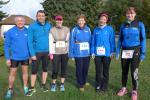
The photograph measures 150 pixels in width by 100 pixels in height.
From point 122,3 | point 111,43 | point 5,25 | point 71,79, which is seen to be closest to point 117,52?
point 111,43

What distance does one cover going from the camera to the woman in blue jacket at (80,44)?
30.2 ft

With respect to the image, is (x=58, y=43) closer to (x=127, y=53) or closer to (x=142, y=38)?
(x=127, y=53)

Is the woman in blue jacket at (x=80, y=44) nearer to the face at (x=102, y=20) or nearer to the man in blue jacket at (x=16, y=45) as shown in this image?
the face at (x=102, y=20)

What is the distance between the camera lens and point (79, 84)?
9414 mm

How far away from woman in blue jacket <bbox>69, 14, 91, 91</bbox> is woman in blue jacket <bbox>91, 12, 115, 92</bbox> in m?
0.18

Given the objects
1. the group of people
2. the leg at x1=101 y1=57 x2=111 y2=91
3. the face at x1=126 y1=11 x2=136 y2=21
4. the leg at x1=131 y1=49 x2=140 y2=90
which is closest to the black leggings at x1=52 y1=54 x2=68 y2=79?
the group of people

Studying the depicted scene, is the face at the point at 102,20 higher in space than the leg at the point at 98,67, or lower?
higher

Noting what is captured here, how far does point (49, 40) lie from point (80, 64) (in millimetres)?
995

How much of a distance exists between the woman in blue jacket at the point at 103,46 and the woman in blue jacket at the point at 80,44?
7.0 inches

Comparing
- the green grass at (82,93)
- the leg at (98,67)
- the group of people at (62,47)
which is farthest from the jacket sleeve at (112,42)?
the green grass at (82,93)

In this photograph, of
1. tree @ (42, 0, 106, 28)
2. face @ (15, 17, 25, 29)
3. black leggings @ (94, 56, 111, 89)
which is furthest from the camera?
tree @ (42, 0, 106, 28)

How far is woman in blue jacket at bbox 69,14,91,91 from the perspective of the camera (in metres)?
9.22

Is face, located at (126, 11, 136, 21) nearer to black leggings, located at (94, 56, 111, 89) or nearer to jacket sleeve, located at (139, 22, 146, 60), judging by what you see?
jacket sleeve, located at (139, 22, 146, 60)

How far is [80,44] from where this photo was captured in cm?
928
